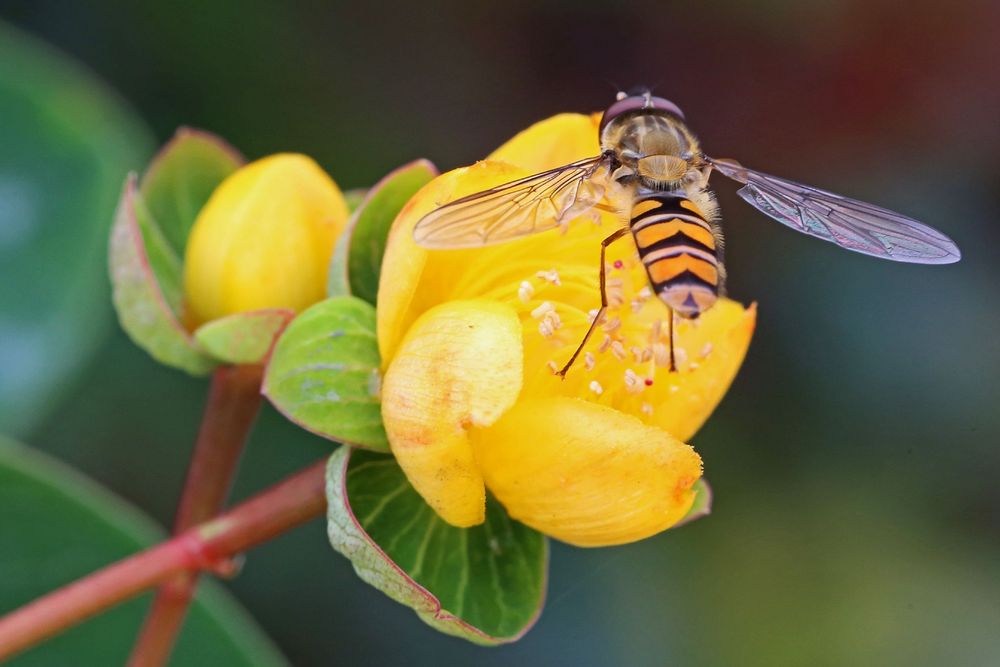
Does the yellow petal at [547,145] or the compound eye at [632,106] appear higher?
the compound eye at [632,106]

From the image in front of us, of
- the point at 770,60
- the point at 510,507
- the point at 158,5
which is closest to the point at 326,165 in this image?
the point at 158,5

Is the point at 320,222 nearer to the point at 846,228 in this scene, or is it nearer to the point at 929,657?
the point at 846,228

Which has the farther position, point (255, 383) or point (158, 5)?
point (158, 5)

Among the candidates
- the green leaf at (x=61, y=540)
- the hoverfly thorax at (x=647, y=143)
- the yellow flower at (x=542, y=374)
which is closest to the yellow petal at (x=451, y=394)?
the yellow flower at (x=542, y=374)

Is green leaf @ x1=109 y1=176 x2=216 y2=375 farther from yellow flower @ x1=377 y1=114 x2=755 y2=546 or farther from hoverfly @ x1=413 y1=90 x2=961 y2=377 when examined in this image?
hoverfly @ x1=413 y1=90 x2=961 y2=377

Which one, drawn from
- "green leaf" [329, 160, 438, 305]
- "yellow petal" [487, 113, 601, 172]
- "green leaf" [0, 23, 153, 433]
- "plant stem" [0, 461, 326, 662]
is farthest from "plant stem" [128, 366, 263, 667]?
"green leaf" [0, 23, 153, 433]

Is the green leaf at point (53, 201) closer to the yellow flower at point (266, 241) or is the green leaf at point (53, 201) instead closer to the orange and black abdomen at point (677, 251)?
the yellow flower at point (266, 241)
